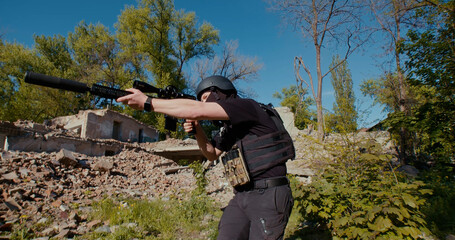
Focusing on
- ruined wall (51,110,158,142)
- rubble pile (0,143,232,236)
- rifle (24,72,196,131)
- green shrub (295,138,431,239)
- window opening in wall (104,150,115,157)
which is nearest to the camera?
rifle (24,72,196,131)

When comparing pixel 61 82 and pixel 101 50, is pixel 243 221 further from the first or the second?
pixel 101 50

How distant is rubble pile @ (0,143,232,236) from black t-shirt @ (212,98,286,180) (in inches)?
157

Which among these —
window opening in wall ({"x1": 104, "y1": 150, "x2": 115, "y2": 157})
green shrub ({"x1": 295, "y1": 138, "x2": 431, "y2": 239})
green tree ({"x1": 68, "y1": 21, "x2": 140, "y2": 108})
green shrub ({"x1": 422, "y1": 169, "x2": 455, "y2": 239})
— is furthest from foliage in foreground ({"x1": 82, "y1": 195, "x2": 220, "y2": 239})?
green tree ({"x1": 68, "y1": 21, "x2": 140, "y2": 108})

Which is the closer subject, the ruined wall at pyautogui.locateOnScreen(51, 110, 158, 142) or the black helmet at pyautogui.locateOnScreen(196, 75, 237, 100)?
the black helmet at pyautogui.locateOnScreen(196, 75, 237, 100)

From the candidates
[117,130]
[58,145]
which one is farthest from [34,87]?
[58,145]

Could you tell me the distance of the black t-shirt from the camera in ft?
6.02

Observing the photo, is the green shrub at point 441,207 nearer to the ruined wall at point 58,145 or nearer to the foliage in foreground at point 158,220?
the foliage in foreground at point 158,220

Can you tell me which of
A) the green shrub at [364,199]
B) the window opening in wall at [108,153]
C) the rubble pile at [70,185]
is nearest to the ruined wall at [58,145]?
the window opening in wall at [108,153]

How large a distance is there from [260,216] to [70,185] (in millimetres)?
7108

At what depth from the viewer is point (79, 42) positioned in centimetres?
2909

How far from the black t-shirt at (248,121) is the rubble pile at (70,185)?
4.00m

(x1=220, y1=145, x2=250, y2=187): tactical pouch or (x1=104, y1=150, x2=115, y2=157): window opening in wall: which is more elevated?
(x1=104, y1=150, x2=115, y2=157): window opening in wall

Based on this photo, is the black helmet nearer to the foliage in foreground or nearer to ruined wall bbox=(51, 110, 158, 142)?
the foliage in foreground

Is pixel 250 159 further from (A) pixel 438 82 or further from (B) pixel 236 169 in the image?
(A) pixel 438 82
